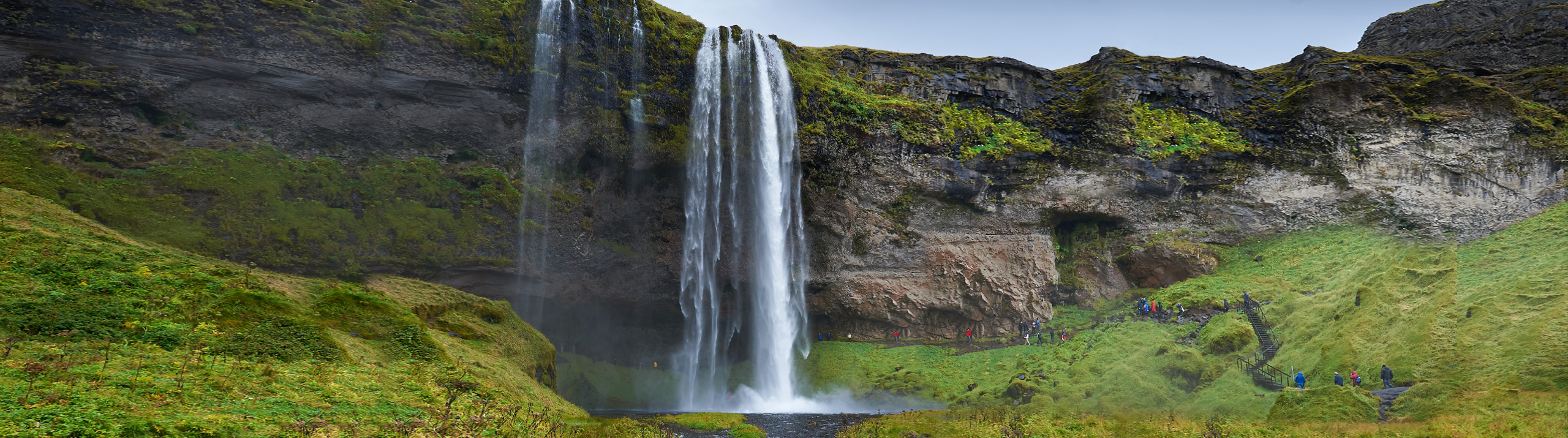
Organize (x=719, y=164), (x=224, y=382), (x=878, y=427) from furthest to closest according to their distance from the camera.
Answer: (x=719, y=164) → (x=878, y=427) → (x=224, y=382)

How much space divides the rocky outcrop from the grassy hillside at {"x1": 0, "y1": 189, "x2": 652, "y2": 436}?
4805cm

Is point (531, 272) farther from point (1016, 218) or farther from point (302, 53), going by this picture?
point (1016, 218)

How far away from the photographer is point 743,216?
1277 inches

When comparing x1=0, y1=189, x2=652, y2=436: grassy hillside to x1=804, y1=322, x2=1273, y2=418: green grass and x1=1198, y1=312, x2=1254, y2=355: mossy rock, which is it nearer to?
x1=804, y1=322, x2=1273, y2=418: green grass

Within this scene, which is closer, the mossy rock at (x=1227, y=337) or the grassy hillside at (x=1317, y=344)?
the grassy hillside at (x=1317, y=344)

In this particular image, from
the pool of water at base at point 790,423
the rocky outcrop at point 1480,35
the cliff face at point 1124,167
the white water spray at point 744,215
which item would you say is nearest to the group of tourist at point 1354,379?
the pool of water at base at point 790,423

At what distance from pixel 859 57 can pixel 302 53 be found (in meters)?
24.9

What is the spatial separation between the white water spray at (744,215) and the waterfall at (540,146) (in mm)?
5878

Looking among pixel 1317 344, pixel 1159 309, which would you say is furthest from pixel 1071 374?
pixel 1317 344

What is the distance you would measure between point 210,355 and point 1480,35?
55.4 meters

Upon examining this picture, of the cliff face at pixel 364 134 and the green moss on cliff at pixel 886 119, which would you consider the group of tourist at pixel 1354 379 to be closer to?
the green moss on cliff at pixel 886 119

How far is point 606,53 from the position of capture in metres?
29.2

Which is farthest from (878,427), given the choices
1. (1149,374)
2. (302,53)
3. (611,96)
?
(302,53)

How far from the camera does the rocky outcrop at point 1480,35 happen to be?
36344 mm
